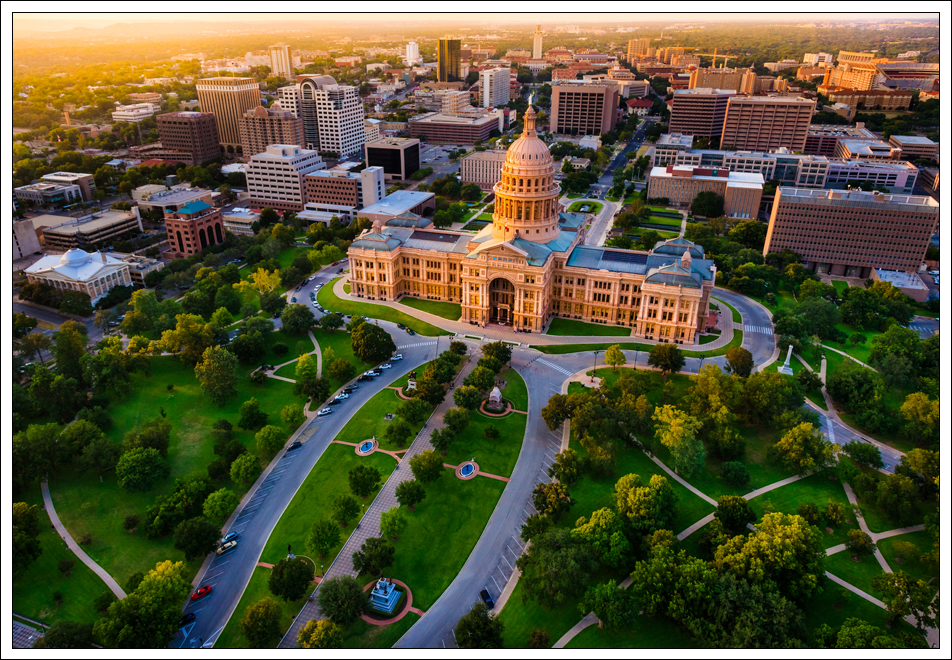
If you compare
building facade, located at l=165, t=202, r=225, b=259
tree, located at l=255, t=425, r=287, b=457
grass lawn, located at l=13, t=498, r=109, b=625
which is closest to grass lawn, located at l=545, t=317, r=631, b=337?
tree, located at l=255, t=425, r=287, b=457

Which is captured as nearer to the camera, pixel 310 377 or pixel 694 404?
pixel 694 404

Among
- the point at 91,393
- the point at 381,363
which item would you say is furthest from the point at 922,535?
the point at 91,393

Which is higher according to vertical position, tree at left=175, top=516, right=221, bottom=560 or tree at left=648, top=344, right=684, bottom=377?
tree at left=648, top=344, right=684, bottom=377

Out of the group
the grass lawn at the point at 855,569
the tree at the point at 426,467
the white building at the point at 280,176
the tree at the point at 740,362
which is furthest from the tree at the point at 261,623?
the white building at the point at 280,176

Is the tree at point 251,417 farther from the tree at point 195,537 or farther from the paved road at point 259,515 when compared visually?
the tree at point 195,537

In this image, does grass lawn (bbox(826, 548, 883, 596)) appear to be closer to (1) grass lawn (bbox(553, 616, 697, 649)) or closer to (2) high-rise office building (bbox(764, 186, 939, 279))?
(1) grass lawn (bbox(553, 616, 697, 649))
